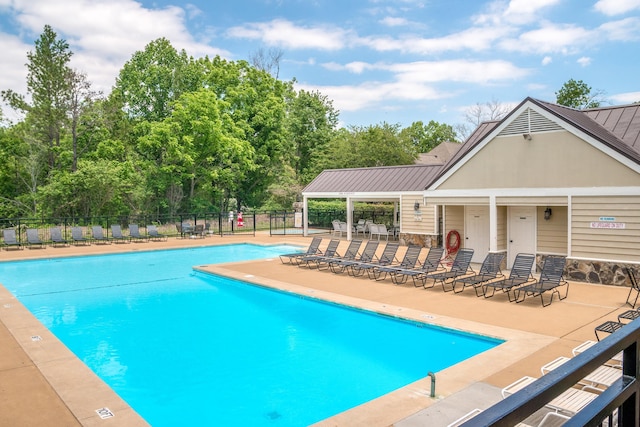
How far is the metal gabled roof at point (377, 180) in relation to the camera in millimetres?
21875

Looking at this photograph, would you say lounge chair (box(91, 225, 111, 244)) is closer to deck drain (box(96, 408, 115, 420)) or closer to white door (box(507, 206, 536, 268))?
white door (box(507, 206, 536, 268))

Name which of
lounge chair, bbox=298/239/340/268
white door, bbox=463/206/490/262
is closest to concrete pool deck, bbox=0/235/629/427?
lounge chair, bbox=298/239/340/268

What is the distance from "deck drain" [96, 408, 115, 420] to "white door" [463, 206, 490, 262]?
13560 mm

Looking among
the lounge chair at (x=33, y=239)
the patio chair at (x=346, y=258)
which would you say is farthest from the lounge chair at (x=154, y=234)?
the patio chair at (x=346, y=258)

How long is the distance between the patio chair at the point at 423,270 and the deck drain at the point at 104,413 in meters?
9.12

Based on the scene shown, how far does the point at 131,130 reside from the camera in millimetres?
36906

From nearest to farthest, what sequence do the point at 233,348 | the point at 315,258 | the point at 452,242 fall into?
the point at 233,348, the point at 315,258, the point at 452,242

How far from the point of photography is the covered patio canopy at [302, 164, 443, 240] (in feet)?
71.6

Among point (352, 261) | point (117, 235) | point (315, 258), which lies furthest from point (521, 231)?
point (117, 235)

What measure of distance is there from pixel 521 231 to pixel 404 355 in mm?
8714

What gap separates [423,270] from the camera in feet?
44.9

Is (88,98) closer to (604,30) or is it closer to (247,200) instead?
(247,200)

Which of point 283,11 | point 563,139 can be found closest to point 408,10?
point 283,11

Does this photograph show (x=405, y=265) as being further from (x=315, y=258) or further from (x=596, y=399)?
(x=596, y=399)
